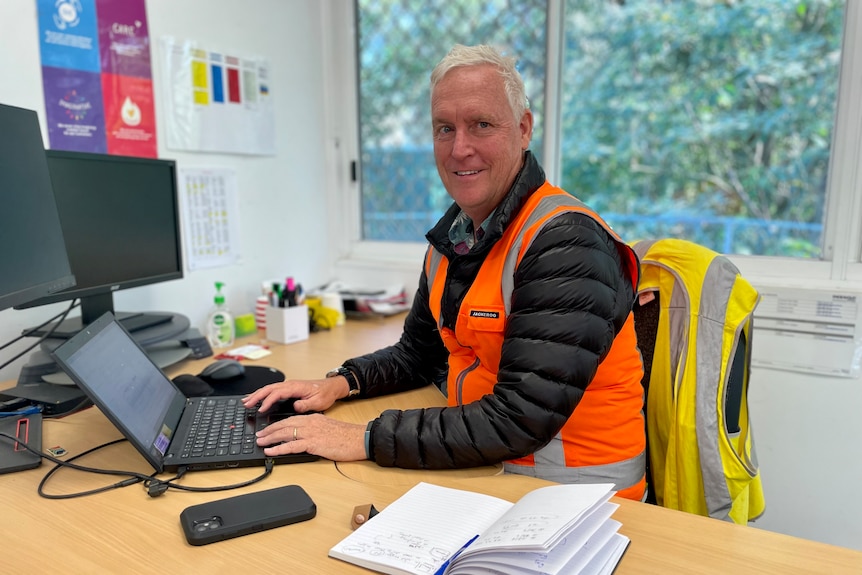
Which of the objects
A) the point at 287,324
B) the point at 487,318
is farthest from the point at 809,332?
the point at 287,324

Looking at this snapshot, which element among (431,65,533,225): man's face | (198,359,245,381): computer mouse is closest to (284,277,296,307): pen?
(198,359,245,381): computer mouse

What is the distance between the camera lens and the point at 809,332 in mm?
1670

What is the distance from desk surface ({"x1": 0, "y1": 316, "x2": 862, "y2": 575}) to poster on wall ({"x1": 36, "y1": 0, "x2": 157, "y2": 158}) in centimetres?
95

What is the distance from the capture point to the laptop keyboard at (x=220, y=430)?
102 cm

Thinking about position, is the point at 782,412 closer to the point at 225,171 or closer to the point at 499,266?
the point at 499,266

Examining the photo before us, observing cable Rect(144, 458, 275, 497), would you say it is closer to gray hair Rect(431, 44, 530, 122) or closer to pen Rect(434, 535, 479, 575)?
pen Rect(434, 535, 479, 575)

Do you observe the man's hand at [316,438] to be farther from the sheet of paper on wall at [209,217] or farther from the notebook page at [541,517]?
the sheet of paper on wall at [209,217]

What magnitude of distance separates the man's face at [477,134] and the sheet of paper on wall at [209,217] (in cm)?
103

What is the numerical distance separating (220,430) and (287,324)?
0.77 meters

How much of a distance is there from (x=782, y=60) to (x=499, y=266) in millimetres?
Result: 2540

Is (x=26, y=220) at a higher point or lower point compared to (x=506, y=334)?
higher

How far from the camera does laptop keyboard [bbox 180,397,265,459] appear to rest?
102 centimetres

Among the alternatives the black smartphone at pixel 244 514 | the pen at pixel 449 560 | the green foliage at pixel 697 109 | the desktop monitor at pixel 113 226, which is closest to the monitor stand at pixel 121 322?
the desktop monitor at pixel 113 226

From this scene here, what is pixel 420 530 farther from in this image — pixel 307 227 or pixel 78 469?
pixel 307 227
